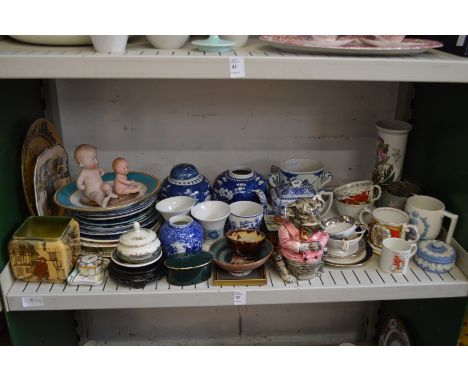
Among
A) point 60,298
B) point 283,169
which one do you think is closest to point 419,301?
point 283,169

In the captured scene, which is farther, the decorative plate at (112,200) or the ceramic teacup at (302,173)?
the ceramic teacup at (302,173)

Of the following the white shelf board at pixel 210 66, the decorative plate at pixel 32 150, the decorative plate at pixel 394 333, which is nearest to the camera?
the white shelf board at pixel 210 66

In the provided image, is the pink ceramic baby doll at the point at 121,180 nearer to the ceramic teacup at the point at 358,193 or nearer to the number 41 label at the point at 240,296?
the number 41 label at the point at 240,296

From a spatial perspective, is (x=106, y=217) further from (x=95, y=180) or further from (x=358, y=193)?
(x=358, y=193)

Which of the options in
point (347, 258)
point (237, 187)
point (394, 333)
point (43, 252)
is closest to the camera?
point (43, 252)

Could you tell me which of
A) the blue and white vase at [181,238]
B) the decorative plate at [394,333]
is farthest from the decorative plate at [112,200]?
the decorative plate at [394,333]

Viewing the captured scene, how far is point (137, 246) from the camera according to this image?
105 centimetres

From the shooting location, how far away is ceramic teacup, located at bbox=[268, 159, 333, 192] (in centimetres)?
127

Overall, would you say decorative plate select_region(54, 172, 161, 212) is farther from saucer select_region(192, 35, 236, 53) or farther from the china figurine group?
saucer select_region(192, 35, 236, 53)

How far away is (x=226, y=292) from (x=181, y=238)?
169 millimetres

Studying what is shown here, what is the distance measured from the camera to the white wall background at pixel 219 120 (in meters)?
1.34

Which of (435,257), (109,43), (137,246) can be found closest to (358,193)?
(435,257)

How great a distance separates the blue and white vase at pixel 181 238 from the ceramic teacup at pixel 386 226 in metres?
0.46

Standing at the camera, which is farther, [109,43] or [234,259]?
[234,259]
